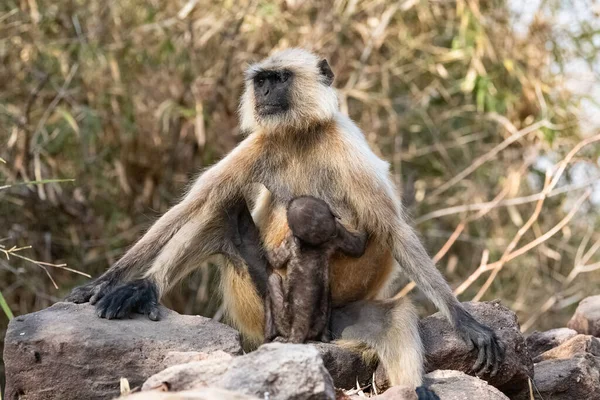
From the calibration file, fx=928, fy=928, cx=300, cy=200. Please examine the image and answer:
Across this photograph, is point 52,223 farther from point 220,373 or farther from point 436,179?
point 220,373

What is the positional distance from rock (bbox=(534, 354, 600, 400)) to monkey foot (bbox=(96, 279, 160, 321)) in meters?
1.43

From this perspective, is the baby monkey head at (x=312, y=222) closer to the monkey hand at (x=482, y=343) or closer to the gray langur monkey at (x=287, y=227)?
the gray langur monkey at (x=287, y=227)

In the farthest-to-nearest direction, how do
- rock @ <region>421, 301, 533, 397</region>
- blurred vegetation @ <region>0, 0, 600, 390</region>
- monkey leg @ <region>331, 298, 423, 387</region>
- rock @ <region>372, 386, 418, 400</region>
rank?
blurred vegetation @ <region>0, 0, 600, 390</region> → rock @ <region>421, 301, 533, 397</region> → monkey leg @ <region>331, 298, 423, 387</region> → rock @ <region>372, 386, 418, 400</region>

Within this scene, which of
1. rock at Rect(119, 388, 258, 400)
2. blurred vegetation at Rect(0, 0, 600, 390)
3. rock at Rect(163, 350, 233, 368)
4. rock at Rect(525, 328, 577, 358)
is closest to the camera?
rock at Rect(119, 388, 258, 400)

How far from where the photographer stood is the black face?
149 inches

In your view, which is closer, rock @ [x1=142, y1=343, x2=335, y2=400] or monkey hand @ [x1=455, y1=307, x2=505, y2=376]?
rock @ [x1=142, y1=343, x2=335, y2=400]

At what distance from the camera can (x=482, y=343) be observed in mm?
3295

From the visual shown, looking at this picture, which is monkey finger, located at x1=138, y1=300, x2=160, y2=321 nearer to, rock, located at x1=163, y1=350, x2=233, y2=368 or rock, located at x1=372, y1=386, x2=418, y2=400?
rock, located at x1=163, y1=350, x2=233, y2=368

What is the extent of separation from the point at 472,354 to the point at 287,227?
846 mm

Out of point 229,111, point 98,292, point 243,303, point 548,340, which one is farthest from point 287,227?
point 229,111

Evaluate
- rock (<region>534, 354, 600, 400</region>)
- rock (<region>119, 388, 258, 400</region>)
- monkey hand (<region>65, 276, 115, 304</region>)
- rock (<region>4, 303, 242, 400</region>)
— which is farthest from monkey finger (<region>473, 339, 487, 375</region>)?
rock (<region>119, 388, 258, 400</region>)

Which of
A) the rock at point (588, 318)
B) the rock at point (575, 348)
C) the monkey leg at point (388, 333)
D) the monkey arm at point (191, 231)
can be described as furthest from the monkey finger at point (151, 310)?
the rock at point (588, 318)

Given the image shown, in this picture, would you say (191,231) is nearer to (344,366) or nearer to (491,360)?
(344,366)

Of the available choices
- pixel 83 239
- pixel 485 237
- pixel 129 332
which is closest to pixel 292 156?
pixel 129 332
